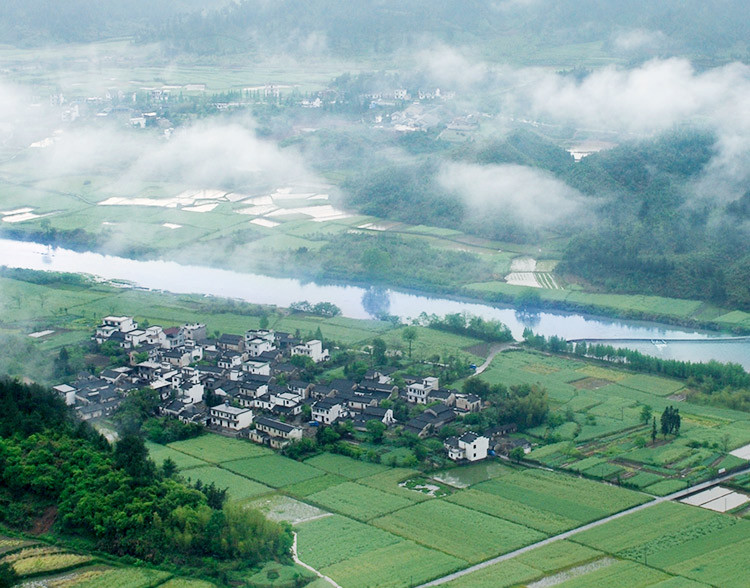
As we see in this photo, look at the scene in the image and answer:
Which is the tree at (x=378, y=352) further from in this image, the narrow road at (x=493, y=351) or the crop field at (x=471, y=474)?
the crop field at (x=471, y=474)

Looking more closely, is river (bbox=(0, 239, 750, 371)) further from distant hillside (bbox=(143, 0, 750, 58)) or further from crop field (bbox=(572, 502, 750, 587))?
distant hillside (bbox=(143, 0, 750, 58))

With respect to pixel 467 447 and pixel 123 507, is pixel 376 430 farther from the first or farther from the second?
pixel 123 507

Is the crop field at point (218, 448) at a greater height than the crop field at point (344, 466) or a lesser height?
lesser

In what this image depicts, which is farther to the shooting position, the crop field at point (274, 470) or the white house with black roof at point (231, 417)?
the white house with black roof at point (231, 417)

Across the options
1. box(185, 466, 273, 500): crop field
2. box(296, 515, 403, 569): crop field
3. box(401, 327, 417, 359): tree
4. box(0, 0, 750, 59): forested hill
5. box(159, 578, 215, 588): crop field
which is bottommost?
box(159, 578, 215, 588): crop field

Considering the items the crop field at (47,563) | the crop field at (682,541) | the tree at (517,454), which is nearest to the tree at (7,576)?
the crop field at (47,563)

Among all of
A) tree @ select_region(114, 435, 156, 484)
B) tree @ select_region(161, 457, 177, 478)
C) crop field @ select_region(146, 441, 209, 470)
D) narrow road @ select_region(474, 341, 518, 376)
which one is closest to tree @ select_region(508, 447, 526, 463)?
narrow road @ select_region(474, 341, 518, 376)
